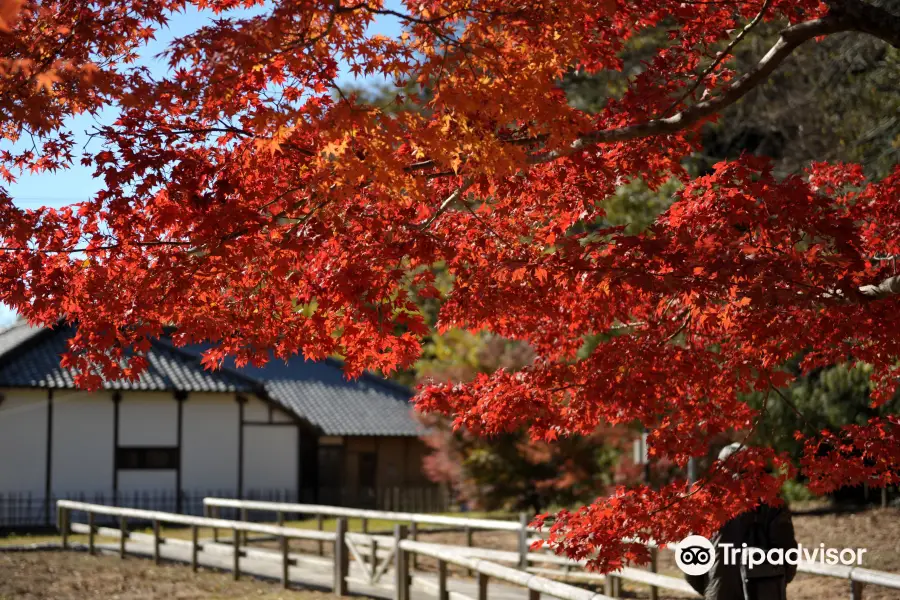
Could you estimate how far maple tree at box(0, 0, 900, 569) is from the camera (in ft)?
20.4

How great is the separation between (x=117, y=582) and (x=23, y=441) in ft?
46.3

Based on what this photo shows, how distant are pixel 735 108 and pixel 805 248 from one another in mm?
14999

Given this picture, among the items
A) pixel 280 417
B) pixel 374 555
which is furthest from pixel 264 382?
pixel 374 555

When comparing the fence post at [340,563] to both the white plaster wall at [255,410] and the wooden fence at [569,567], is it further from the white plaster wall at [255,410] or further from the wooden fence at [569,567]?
the white plaster wall at [255,410]

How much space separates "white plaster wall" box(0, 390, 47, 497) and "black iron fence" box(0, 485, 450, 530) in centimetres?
37

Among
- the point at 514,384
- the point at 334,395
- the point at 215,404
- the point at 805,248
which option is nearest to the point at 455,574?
the point at 514,384

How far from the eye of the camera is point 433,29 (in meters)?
5.89

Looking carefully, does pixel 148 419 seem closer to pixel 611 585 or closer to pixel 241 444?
pixel 241 444

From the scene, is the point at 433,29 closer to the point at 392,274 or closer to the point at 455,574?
the point at 392,274

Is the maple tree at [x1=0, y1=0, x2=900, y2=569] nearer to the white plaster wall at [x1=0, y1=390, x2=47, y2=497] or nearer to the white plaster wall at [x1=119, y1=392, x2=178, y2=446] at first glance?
the white plaster wall at [x1=0, y1=390, x2=47, y2=497]

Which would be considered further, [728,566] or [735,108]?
[735,108]

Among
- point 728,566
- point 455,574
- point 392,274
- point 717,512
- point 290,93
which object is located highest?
point 290,93

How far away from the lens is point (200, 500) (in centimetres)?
3081

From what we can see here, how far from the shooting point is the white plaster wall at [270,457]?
32.4 metres
